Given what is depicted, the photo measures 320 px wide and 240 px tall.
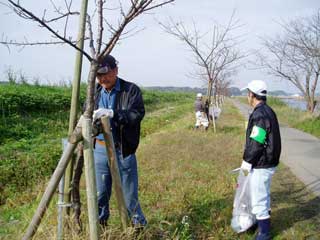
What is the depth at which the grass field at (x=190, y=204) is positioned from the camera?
3.64 meters

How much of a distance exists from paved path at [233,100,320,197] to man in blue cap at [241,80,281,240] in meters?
2.32

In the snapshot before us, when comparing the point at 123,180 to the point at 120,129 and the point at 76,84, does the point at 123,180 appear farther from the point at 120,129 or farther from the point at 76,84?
the point at 76,84

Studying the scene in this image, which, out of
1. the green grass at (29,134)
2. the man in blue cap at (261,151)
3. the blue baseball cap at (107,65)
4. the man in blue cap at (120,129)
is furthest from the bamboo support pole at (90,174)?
the green grass at (29,134)

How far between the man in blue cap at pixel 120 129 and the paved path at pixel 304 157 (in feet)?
11.8

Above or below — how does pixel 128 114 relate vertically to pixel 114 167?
above

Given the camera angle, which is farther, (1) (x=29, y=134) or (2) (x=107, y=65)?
(1) (x=29, y=134)

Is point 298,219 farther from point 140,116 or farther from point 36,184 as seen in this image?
point 36,184

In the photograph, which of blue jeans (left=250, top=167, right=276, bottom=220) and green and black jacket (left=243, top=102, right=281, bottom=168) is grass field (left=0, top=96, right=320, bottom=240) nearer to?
blue jeans (left=250, top=167, right=276, bottom=220)

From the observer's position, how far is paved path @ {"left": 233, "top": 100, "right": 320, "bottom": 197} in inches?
251

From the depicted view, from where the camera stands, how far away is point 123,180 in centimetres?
329

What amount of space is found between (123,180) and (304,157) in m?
6.65

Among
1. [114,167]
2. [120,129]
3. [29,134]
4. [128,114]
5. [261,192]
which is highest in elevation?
[128,114]

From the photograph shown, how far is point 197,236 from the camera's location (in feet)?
12.1

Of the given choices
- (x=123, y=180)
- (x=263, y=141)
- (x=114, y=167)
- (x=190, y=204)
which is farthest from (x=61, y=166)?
(x=190, y=204)
